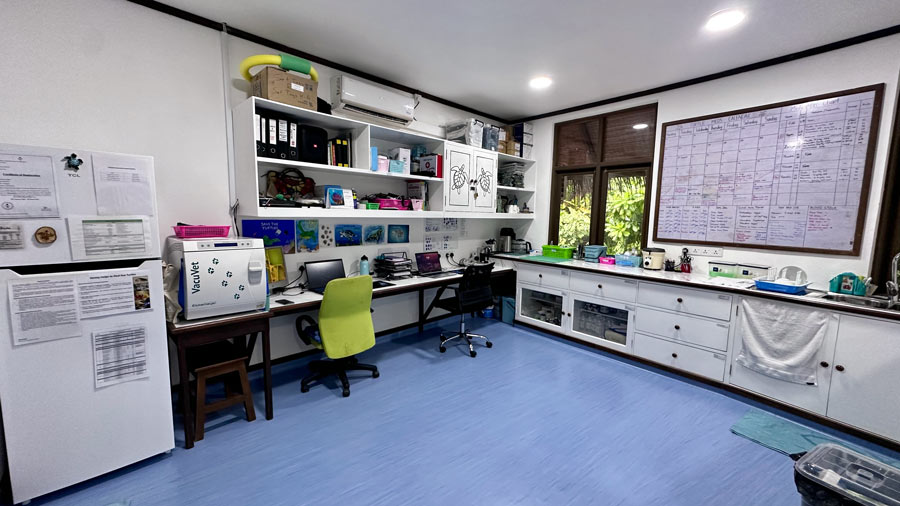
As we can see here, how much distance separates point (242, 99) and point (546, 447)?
Answer: 334 cm

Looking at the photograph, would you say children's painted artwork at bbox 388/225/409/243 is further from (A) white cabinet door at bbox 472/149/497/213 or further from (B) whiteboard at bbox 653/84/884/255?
(B) whiteboard at bbox 653/84/884/255

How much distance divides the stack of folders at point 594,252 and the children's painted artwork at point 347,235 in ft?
8.59

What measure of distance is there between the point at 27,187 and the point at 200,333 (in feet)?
3.32

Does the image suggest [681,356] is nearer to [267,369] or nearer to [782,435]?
[782,435]

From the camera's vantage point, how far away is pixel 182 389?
6.76ft

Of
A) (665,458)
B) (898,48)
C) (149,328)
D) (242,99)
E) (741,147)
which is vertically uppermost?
(898,48)

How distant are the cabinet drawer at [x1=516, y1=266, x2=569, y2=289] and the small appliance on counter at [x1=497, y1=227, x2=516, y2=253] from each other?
550mm

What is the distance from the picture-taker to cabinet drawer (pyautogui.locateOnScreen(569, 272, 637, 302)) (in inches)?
133

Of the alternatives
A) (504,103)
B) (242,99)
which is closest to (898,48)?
(504,103)

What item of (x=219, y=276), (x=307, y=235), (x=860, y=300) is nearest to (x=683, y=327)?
(x=860, y=300)

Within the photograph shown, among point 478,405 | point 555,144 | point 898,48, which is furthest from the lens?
point 555,144

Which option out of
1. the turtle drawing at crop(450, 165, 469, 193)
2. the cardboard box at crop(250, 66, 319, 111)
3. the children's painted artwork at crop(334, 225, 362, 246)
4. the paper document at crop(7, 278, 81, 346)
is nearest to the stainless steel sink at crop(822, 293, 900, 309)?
the turtle drawing at crop(450, 165, 469, 193)

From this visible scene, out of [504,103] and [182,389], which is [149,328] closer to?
[182,389]

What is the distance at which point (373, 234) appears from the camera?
3.63 metres
